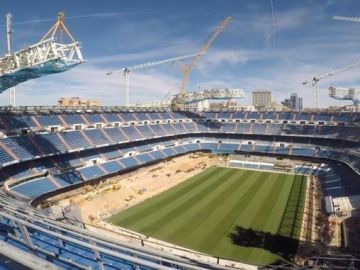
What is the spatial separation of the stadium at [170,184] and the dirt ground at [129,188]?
0.23m

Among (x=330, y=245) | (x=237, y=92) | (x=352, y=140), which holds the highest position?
(x=237, y=92)

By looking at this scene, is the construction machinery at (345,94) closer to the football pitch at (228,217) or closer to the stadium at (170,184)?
the stadium at (170,184)

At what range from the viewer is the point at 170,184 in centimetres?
5794

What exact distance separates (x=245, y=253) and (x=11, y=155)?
1398 inches

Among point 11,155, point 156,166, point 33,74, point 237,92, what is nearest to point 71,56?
point 33,74

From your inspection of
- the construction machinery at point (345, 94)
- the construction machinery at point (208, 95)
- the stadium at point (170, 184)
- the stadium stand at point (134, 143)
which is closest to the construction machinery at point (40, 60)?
the stadium at point (170, 184)

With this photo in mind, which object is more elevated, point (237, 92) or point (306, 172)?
point (237, 92)

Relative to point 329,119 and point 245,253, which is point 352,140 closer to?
point 329,119

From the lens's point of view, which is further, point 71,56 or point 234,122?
point 234,122

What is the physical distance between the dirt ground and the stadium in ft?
0.76

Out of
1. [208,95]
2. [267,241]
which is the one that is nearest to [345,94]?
[208,95]

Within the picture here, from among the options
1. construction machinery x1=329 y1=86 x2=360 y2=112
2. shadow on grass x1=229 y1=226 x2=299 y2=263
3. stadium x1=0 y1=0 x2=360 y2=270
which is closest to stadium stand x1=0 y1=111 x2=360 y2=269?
stadium x1=0 y1=0 x2=360 y2=270

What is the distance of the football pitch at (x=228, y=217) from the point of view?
3297 centimetres

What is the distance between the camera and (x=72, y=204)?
45188mm
